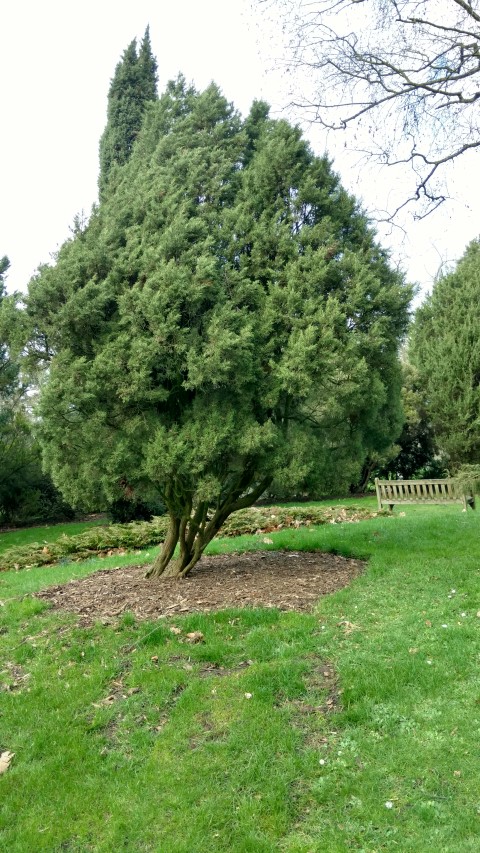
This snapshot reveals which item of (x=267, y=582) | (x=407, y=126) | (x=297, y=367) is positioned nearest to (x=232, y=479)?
(x=267, y=582)

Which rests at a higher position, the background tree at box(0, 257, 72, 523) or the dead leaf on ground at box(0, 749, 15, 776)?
the background tree at box(0, 257, 72, 523)

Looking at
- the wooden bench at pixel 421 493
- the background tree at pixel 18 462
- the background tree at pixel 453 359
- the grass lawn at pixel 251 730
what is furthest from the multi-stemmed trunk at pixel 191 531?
the background tree at pixel 453 359

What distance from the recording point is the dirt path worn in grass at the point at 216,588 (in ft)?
20.0

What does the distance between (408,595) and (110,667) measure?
9.88 feet

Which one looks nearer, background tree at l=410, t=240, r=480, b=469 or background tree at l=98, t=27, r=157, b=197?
background tree at l=98, t=27, r=157, b=197

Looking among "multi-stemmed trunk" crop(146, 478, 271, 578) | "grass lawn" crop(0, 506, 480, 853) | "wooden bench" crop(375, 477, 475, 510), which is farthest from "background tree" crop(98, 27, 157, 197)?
"wooden bench" crop(375, 477, 475, 510)

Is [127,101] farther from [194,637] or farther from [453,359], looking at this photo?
[453,359]

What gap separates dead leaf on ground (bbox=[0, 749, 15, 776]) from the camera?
4.12 metres

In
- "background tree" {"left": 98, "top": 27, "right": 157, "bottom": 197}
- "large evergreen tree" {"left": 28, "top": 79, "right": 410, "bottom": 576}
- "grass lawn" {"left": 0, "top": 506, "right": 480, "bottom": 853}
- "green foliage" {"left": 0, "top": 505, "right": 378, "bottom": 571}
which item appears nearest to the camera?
"grass lawn" {"left": 0, "top": 506, "right": 480, "bottom": 853}

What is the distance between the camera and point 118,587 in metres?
7.25

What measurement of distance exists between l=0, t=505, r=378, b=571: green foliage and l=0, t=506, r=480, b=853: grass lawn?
612 centimetres

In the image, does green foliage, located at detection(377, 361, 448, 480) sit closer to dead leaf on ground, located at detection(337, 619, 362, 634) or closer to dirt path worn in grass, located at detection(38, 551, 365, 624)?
dirt path worn in grass, located at detection(38, 551, 365, 624)

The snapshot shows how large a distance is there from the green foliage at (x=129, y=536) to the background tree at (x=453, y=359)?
316 inches

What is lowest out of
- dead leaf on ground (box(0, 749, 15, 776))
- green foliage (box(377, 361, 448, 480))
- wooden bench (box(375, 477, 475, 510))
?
dead leaf on ground (box(0, 749, 15, 776))
